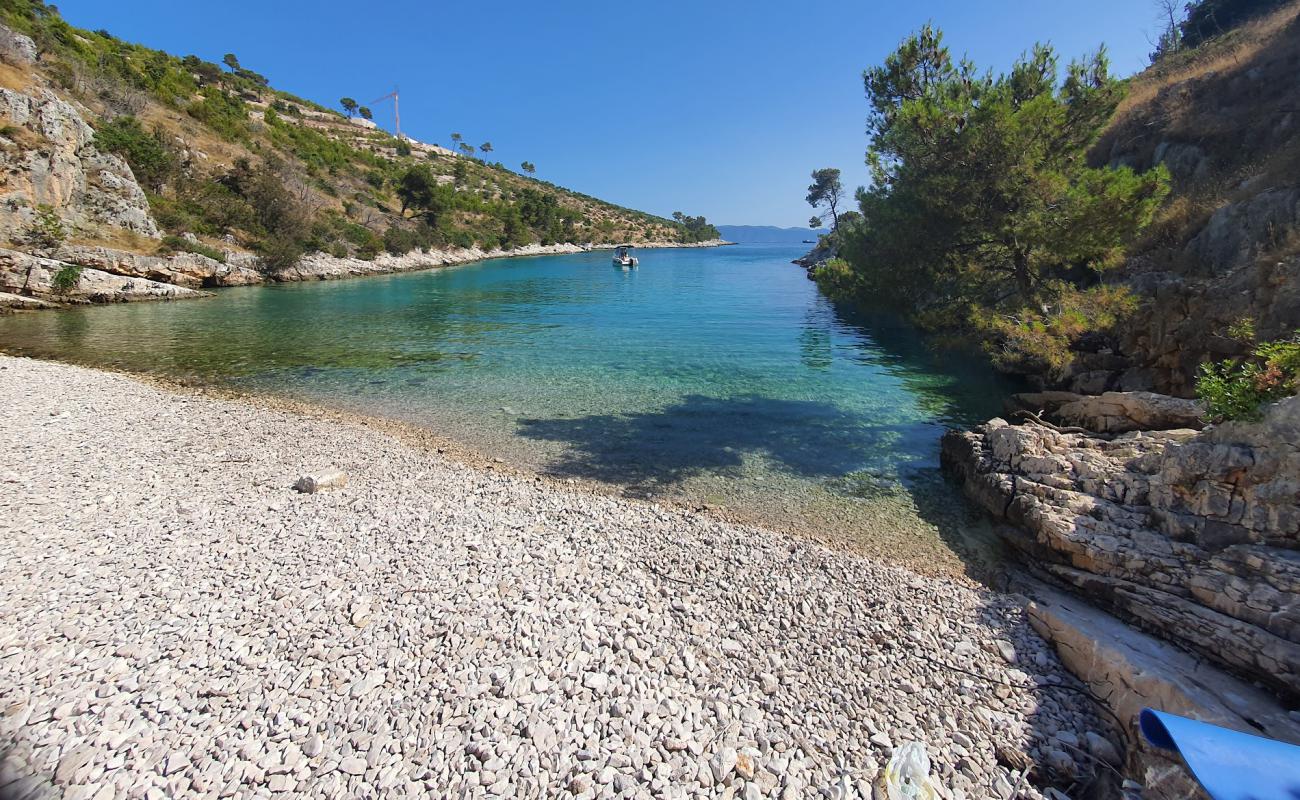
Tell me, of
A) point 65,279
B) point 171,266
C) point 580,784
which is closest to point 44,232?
point 65,279

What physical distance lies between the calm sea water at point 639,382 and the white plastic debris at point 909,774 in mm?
Answer: 3876

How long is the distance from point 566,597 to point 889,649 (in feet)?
11.5

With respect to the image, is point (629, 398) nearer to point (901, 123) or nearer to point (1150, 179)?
point (901, 123)

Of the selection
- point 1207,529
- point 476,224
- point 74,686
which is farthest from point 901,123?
point 476,224

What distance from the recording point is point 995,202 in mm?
11055

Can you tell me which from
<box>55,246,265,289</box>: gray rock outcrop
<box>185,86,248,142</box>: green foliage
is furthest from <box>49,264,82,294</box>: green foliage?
<box>185,86,248,142</box>: green foliage

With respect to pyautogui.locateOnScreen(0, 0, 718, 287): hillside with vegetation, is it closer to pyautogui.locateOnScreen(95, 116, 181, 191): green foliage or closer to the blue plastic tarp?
pyautogui.locateOnScreen(95, 116, 181, 191): green foliage

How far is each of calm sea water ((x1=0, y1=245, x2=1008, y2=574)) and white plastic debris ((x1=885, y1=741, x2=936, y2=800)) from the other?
3.88 meters

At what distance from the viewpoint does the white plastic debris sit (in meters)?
3.93

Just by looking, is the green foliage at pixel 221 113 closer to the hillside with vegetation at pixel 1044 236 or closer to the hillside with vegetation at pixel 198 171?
the hillside with vegetation at pixel 198 171

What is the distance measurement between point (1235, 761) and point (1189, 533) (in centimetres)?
421

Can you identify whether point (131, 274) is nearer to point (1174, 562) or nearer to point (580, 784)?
point (580, 784)

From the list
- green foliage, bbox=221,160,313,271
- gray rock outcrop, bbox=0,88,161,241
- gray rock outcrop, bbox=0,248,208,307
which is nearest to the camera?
gray rock outcrop, bbox=0,248,208,307

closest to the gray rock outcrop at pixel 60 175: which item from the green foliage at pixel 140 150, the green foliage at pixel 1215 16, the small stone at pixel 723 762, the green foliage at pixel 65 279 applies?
the green foliage at pixel 140 150
